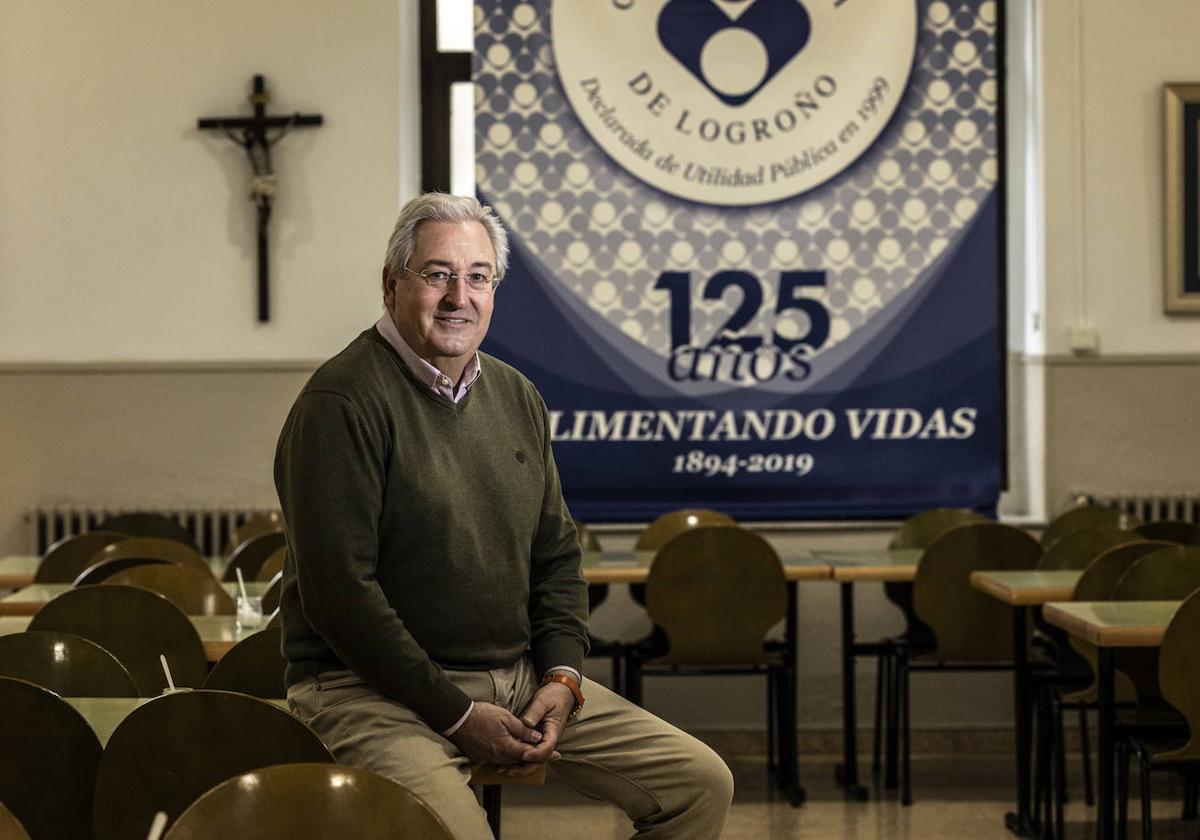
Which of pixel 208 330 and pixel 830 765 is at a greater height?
pixel 208 330

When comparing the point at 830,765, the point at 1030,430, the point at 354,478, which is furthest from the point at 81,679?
the point at 1030,430

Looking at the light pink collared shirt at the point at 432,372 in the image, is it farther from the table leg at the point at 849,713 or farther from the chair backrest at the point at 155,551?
the table leg at the point at 849,713

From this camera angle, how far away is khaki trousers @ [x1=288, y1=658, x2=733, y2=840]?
2521mm

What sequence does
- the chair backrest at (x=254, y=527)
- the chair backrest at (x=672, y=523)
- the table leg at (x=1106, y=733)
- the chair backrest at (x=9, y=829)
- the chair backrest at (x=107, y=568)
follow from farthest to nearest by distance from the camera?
the chair backrest at (x=672, y=523)
the chair backrest at (x=254, y=527)
the chair backrest at (x=107, y=568)
the table leg at (x=1106, y=733)
the chair backrest at (x=9, y=829)

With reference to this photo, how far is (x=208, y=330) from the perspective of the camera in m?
7.29

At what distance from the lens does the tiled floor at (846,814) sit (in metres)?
5.19

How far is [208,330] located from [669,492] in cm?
235

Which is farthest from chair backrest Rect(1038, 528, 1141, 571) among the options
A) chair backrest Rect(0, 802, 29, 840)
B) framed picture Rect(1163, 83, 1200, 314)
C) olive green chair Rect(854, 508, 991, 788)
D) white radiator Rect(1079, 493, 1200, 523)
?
chair backrest Rect(0, 802, 29, 840)

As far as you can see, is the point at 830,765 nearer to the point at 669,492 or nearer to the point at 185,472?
the point at 669,492

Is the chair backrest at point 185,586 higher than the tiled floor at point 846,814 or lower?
higher

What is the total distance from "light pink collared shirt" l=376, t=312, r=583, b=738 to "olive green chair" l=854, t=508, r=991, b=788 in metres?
3.22

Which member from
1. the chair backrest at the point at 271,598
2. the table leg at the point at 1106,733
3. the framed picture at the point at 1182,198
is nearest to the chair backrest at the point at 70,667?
the chair backrest at the point at 271,598

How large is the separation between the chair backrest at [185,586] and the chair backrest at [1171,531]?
12.0ft

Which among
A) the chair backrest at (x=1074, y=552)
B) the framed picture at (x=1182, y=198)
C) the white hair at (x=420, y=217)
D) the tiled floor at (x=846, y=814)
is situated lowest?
the tiled floor at (x=846, y=814)
